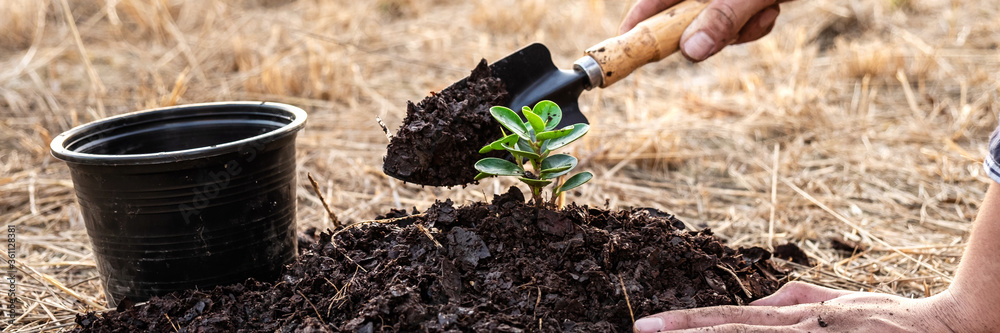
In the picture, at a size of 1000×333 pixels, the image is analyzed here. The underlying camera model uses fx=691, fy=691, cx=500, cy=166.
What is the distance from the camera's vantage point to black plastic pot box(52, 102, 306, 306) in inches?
69.3

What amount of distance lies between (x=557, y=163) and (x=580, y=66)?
0.50 m

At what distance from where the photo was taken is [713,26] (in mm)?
2213

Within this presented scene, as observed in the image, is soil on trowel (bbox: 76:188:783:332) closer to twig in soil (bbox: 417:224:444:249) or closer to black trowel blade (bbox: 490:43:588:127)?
twig in soil (bbox: 417:224:444:249)

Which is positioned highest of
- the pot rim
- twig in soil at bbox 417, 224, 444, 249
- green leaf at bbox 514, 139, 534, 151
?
the pot rim

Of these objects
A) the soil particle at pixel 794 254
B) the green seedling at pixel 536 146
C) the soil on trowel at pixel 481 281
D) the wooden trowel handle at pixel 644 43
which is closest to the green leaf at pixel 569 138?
the green seedling at pixel 536 146

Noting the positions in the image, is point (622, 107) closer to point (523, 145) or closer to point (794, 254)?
point (794, 254)

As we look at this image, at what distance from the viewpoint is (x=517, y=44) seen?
18.7 ft

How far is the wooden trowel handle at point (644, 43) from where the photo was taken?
7.00 ft

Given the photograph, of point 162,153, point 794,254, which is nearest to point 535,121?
point 162,153

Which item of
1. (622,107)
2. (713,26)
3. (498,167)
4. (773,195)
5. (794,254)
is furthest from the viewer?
(622,107)

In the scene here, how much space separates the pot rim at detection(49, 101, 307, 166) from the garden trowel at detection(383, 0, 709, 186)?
1.69 ft

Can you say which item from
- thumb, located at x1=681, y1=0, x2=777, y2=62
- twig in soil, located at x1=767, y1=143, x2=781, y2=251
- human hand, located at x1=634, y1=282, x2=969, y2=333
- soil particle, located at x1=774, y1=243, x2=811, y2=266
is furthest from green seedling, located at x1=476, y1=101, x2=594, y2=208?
twig in soil, located at x1=767, y1=143, x2=781, y2=251

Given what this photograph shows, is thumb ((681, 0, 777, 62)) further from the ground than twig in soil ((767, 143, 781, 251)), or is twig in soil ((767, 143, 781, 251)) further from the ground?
thumb ((681, 0, 777, 62))

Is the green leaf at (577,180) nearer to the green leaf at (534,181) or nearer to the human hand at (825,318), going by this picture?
the green leaf at (534,181)
